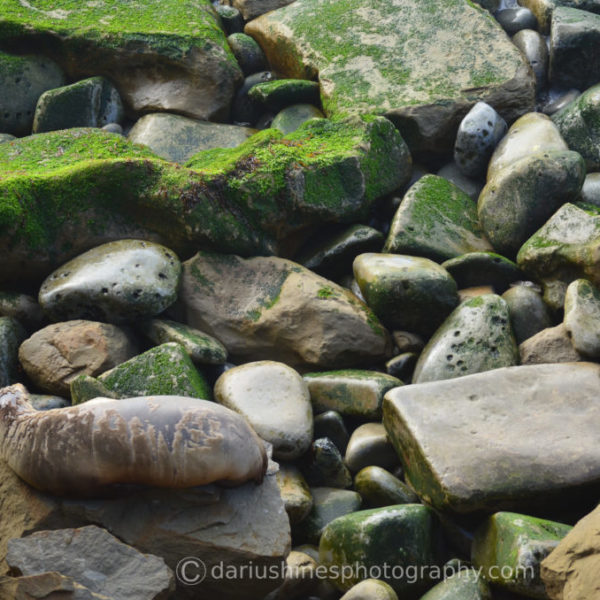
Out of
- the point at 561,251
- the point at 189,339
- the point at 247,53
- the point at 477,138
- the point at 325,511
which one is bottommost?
the point at 325,511

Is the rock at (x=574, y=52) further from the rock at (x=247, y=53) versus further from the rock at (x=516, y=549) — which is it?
the rock at (x=516, y=549)

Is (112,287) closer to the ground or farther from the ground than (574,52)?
closer to the ground

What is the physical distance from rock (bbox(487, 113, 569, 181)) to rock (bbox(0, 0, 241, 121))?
277cm

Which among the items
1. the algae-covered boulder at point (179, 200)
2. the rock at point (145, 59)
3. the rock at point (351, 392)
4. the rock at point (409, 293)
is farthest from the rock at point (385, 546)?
the rock at point (145, 59)

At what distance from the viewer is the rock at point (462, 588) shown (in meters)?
4.44

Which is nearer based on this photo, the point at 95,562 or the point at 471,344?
the point at 95,562

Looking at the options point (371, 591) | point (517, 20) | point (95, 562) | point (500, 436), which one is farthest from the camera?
point (517, 20)

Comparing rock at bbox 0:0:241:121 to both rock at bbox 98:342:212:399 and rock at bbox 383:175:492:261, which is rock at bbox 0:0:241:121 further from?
rock at bbox 98:342:212:399

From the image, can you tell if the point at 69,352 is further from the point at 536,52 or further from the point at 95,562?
the point at 536,52

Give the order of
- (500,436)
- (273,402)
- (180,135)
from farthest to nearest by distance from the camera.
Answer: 1. (180,135)
2. (273,402)
3. (500,436)

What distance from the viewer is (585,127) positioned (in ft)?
25.9

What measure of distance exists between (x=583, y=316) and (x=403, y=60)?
12.5 ft

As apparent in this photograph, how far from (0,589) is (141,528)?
79 cm

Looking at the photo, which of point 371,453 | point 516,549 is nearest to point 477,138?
point 371,453
